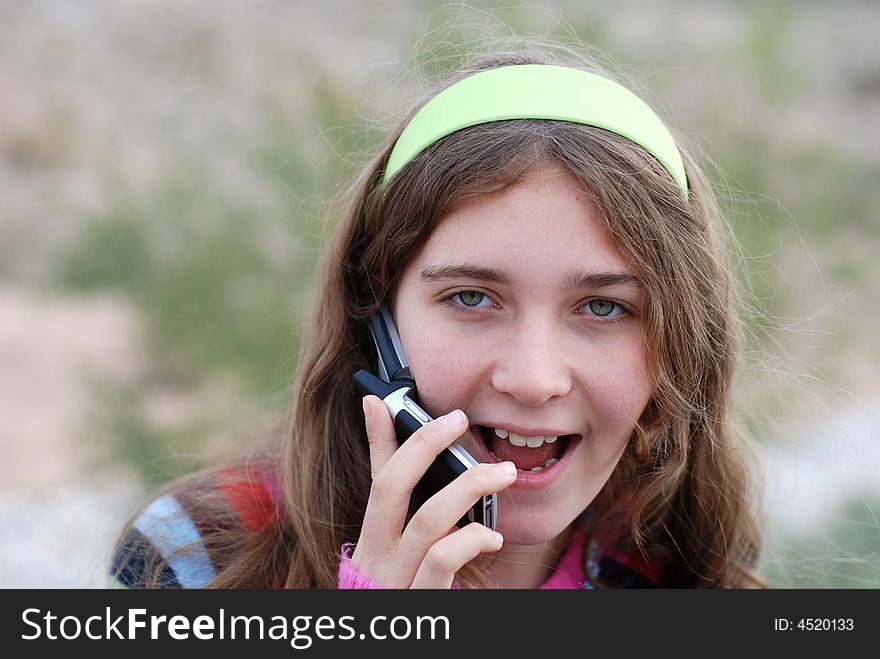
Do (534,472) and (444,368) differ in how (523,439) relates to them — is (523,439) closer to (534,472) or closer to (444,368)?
(534,472)

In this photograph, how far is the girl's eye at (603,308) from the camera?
1.99 m

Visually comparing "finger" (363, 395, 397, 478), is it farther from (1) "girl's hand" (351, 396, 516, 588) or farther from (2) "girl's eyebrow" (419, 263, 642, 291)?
(2) "girl's eyebrow" (419, 263, 642, 291)

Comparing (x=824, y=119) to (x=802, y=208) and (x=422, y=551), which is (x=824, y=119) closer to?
(x=802, y=208)

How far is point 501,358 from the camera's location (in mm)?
1938

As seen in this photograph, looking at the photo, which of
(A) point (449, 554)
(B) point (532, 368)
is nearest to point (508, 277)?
(B) point (532, 368)

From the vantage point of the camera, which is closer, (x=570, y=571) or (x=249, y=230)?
(x=570, y=571)

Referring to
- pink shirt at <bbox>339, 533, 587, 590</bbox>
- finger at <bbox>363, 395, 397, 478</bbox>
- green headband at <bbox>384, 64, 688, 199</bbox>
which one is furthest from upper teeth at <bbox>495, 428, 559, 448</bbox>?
green headband at <bbox>384, 64, 688, 199</bbox>

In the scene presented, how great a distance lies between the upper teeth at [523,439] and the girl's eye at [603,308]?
287mm

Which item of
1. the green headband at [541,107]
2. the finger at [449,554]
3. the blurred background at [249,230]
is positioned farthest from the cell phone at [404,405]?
the blurred background at [249,230]

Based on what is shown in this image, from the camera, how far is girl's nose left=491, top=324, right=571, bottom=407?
1.89m

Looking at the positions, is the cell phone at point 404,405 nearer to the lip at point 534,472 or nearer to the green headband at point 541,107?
the lip at point 534,472

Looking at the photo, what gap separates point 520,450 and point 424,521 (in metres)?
0.33
